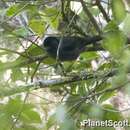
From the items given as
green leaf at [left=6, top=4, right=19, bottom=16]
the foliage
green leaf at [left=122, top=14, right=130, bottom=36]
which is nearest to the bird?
the foliage

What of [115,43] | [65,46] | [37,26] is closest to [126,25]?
[115,43]

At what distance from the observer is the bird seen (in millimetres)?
716

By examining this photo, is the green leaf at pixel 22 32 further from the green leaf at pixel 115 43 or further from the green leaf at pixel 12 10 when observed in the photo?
the green leaf at pixel 115 43

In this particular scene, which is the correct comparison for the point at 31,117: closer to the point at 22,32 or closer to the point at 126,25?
the point at 22,32

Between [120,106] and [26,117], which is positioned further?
[120,106]

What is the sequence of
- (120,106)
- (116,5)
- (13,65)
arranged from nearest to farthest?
(116,5), (13,65), (120,106)

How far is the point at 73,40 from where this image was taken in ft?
2.41

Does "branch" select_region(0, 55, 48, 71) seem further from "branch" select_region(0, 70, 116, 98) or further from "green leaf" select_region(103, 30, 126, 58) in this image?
"green leaf" select_region(103, 30, 126, 58)

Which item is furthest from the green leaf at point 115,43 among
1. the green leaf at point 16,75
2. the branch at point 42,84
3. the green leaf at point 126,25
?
the green leaf at point 16,75

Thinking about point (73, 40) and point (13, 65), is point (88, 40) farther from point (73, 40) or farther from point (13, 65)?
point (13, 65)

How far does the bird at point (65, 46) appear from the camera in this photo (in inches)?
28.2

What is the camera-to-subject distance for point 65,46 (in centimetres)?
72

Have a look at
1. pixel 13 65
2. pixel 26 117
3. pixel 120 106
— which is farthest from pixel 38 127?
pixel 120 106

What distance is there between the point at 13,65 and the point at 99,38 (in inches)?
7.8
